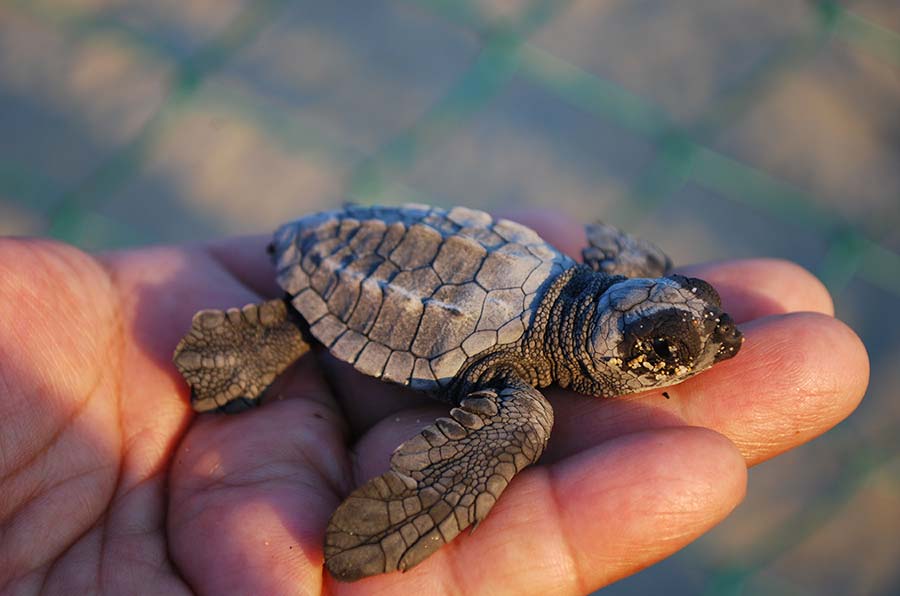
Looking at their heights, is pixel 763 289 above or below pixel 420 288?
above

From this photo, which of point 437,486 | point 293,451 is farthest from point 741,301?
point 293,451

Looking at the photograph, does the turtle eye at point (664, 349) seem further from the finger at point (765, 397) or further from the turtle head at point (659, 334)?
the finger at point (765, 397)

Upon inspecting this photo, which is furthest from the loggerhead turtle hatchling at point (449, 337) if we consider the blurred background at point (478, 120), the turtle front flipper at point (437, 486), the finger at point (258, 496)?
the blurred background at point (478, 120)

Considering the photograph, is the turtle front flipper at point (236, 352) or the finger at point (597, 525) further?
the turtle front flipper at point (236, 352)

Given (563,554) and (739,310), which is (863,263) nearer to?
(739,310)

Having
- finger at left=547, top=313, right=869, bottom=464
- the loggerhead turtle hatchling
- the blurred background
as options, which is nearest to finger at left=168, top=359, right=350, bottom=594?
the loggerhead turtle hatchling

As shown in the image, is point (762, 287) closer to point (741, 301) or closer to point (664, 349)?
point (741, 301)

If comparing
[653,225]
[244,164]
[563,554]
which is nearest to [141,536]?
[563,554]
